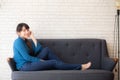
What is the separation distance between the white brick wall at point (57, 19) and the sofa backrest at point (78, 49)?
18cm

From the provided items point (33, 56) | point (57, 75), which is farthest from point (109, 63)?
point (33, 56)

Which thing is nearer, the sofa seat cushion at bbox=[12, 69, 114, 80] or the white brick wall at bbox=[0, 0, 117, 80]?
the sofa seat cushion at bbox=[12, 69, 114, 80]

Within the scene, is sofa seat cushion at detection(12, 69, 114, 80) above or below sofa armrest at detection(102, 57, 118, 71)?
below

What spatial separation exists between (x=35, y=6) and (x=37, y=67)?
1150 mm

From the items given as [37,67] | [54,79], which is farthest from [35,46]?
[54,79]

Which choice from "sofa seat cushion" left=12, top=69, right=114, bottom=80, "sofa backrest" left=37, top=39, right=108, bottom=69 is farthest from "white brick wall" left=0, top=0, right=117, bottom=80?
"sofa seat cushion" left=12, top=69, right=114, bottom=80

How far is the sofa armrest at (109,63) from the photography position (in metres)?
4.10

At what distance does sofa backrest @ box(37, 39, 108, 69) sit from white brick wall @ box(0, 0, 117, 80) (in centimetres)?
18

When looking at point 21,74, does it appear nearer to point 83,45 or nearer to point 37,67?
point 37,67

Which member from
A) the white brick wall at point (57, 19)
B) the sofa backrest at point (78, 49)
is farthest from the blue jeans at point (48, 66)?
the white brick wall at point (57, 19)

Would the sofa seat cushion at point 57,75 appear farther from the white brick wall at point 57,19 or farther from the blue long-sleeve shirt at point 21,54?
the white brick wall at point 57,19

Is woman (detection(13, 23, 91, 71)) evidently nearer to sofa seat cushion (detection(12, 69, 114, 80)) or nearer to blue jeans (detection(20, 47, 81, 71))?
blue jeans (detection(20, 47, 81, 71))

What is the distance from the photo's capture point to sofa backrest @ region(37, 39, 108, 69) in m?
4.55

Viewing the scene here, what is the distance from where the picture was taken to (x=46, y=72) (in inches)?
152
